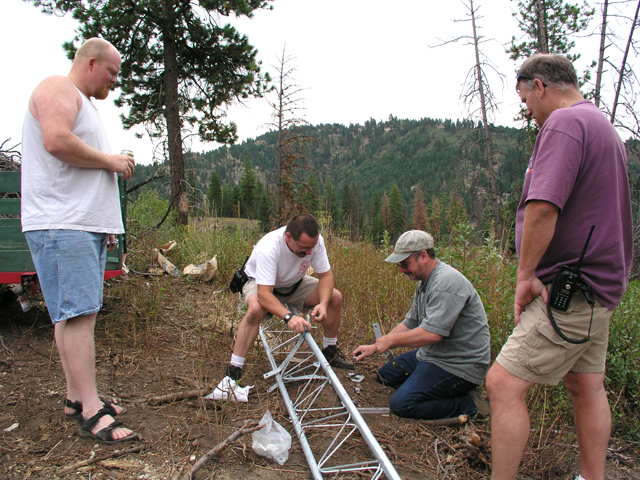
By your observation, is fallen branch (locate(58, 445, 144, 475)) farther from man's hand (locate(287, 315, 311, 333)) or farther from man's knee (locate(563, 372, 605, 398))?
man's knee (locate(563, 372, 605, 398))

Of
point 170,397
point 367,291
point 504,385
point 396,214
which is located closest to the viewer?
point 504,385

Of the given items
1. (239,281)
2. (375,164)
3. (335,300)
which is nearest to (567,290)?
(335,300)

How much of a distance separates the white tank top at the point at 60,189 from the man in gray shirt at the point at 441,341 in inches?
77.7

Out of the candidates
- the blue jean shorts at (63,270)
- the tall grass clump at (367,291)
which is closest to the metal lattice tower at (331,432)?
the tall grass clump at (367,291)

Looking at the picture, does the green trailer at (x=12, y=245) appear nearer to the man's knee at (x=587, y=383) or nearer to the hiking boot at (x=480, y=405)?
the hiking boot at (x=480, y=405)

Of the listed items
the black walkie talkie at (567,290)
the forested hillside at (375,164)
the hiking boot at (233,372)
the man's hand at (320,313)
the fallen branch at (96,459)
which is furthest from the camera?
the forested hillside at (375,164)

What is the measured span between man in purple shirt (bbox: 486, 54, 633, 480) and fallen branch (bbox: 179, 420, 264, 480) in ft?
4.52

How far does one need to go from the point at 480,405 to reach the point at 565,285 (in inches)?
66.8

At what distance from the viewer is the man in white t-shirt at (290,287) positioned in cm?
329

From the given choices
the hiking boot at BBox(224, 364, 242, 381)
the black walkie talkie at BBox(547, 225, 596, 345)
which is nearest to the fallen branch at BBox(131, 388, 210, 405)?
the hiking boot at BBox(224, 364, 242, 381)

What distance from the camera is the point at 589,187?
1.86m

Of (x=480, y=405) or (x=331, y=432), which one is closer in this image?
(x=331, y=432)

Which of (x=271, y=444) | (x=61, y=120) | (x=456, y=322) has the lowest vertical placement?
(x=271, y=444)

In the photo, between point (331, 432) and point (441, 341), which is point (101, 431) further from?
point (441, 341)
